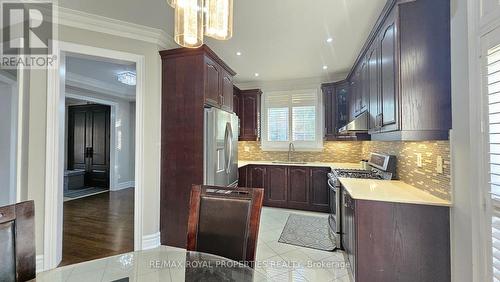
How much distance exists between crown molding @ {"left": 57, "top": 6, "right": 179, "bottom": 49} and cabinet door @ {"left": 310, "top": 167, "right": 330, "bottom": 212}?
10.7ft

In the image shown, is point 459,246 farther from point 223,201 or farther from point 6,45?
point 6,45

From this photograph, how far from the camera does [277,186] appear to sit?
440cm

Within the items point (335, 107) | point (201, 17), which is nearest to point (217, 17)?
point (201, 17)

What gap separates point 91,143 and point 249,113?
5.01 meters

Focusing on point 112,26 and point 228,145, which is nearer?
point 112,26

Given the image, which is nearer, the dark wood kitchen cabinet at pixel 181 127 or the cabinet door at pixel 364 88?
the dark wood kitchen cabinet at pixel 181 127

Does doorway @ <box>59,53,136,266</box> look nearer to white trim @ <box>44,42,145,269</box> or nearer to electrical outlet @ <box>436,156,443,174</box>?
white trim @ <box>44,42,145,269</box>

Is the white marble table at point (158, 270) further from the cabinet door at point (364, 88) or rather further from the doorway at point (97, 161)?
the cabinet door at point (364, 88)

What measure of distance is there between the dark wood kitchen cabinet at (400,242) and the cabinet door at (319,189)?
2262 millimetres

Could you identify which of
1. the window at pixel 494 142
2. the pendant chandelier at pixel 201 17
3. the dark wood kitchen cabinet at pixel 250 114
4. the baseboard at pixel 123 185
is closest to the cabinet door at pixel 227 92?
the dark wood kitchen cabinet at pixel 250 114

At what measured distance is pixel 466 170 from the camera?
1452mm

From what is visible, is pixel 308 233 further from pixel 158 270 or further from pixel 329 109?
pixel 329 109

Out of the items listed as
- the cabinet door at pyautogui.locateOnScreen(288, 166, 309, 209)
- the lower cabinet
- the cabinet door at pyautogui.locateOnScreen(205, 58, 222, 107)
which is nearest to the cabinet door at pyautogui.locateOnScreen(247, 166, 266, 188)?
the lower cabinet

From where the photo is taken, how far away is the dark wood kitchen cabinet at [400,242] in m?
1.66
